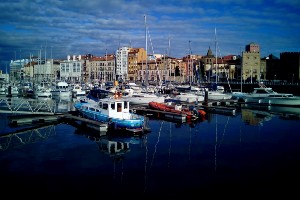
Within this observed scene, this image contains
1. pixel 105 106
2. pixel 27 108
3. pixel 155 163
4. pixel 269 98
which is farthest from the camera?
pixel 269 98

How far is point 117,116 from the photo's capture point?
90.0 ft

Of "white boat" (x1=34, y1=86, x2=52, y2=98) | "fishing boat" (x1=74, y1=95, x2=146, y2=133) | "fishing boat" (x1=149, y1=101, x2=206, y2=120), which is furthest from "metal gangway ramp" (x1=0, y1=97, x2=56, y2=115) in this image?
"white boat" (x1=34, y1=86, x2=52, y2=98)

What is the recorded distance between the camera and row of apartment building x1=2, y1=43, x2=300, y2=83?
107 meters

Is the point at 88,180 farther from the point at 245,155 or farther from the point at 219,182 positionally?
the point at 245,155

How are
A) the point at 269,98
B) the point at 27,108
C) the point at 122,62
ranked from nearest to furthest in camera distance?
the point at 27,108
the point at 269,98
the point at 122,62

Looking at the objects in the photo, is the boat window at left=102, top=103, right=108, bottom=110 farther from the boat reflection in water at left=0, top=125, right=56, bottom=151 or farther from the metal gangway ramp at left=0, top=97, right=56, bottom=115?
the metal gangway ramp at left=0, top=97, right=56, bottom=115

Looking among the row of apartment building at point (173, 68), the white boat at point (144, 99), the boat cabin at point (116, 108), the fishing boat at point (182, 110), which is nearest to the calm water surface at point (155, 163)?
the boat cabin at point (116, 108)

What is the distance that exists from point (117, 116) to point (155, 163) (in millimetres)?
10020

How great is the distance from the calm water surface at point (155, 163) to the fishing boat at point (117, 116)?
1146 millimetres

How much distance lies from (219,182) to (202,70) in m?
124

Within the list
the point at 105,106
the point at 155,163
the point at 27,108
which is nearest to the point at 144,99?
the point at 105,106

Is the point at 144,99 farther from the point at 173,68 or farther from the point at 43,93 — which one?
the point at 173,68

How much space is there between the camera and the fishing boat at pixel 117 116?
85.1 feet

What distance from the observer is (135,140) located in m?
24.0
